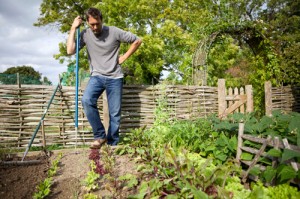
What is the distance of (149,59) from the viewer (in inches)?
416

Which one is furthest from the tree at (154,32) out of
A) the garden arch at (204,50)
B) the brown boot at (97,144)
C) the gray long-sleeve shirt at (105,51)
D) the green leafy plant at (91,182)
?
the green leafy plant at (91,182)

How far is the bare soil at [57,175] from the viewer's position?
7.19 ft

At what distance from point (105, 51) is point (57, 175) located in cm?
181

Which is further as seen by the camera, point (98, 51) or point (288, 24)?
point (288, 24)

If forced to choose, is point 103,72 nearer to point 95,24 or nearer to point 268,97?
point 95,24

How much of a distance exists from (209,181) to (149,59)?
896cm

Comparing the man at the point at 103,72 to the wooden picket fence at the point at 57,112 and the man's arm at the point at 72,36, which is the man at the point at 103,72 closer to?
the man's arm at the point at 72,36

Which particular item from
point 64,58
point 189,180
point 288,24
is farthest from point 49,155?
point 288,24

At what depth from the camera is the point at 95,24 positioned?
3488 mm

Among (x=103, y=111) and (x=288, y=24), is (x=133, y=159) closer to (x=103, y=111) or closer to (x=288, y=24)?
(x=103, y=111)

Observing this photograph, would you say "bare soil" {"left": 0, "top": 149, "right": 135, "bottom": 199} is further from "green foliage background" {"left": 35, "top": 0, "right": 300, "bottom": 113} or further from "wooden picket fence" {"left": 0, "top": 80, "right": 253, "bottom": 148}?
"green foliage background" {"left": 35, "top": 0, "right": 300, "bottom": 113}

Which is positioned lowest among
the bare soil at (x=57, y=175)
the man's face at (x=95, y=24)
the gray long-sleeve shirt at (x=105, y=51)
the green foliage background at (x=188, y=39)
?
the bare soil at (x=57, y=175)

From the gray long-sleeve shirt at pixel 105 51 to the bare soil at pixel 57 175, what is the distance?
3.80 ft

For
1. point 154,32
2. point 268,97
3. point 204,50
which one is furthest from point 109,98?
point 154,32
